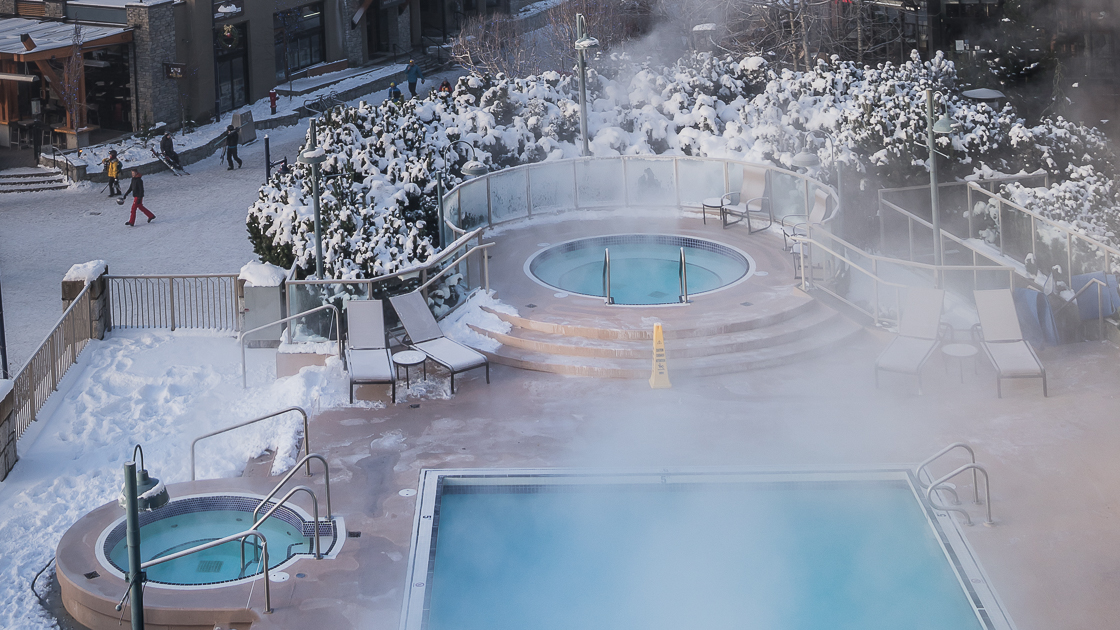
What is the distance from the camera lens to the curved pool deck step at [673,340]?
15.6 meters

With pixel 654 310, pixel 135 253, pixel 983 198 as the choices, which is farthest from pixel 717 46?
pixel 654 310

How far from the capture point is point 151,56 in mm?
32906

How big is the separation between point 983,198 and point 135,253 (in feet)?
51.7

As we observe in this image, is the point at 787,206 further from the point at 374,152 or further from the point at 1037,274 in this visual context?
the point at 374,152

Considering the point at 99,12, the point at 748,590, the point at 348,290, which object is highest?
the point at 99,12

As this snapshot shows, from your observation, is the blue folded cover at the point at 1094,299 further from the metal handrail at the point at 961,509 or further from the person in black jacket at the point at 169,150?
the person in black jacket at the point at 169,150

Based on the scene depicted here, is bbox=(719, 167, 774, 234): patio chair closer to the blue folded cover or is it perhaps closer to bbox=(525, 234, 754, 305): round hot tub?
bbox=(525, 234, 754, 305): round hot tub

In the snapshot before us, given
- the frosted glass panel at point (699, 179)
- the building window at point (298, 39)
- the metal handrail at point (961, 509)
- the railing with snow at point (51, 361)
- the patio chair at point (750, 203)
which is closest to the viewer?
the metal handrail at point (961, 509)

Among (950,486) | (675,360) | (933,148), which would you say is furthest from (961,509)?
(933,148)

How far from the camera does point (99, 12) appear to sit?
33.3 metres

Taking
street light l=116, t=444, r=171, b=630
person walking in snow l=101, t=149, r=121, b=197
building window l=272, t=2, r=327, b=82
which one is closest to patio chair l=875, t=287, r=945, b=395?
street light l=116, t=444, r=171, b=630

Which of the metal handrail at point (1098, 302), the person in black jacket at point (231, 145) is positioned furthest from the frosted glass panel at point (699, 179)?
the person in black jacket at point (231, 145)

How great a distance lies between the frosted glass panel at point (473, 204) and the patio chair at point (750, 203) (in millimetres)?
3890

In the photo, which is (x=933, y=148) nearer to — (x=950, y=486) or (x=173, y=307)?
(x=950, y=486)
